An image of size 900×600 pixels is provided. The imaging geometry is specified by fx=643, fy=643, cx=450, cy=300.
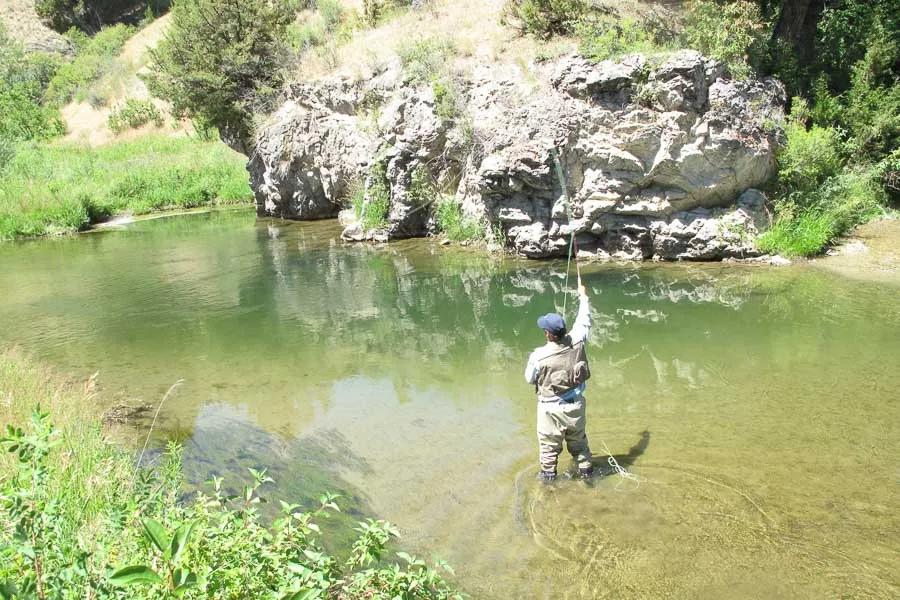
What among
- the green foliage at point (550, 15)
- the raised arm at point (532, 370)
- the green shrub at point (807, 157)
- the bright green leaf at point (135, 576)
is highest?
the green foliage at point (550, 15)

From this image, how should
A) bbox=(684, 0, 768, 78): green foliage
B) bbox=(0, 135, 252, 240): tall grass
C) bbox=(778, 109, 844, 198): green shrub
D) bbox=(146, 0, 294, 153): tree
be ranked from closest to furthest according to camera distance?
1. bbox=(778, 109, 844, 198): green shrub
2. bbox=(684, 0, 768, 78): green foliage
3. bbox=(146, 0, 294, 153): tree
4. bbox=(0, 135, 252, 240): tall grass

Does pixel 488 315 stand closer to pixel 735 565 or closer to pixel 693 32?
pixel 735 565

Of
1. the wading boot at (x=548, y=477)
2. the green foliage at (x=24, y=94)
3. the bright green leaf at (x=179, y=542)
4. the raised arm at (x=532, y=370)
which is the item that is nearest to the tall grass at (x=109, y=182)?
the green foliage at (x=24, y=94)

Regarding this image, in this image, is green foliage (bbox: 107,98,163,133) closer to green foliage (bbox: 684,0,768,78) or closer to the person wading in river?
green foliage (bbox: 684,0,768,78)

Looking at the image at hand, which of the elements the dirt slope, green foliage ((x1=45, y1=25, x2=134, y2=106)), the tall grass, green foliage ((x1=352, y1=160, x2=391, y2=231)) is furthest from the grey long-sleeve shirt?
green foliage ((x1=45, y1=25, x2=134, y2=106))

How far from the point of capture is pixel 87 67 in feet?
188

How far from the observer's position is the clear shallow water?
567cm

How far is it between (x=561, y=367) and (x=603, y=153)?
10.5 meters

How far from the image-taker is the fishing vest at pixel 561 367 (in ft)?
22.0

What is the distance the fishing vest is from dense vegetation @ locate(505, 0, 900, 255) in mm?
10318

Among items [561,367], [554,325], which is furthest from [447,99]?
[561,367]

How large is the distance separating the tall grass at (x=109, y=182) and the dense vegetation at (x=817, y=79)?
22514 mm

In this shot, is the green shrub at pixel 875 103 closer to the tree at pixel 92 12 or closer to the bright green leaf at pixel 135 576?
the bright green leaf at pixel 135 576

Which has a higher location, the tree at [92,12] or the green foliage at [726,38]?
the tree at [92,12]
